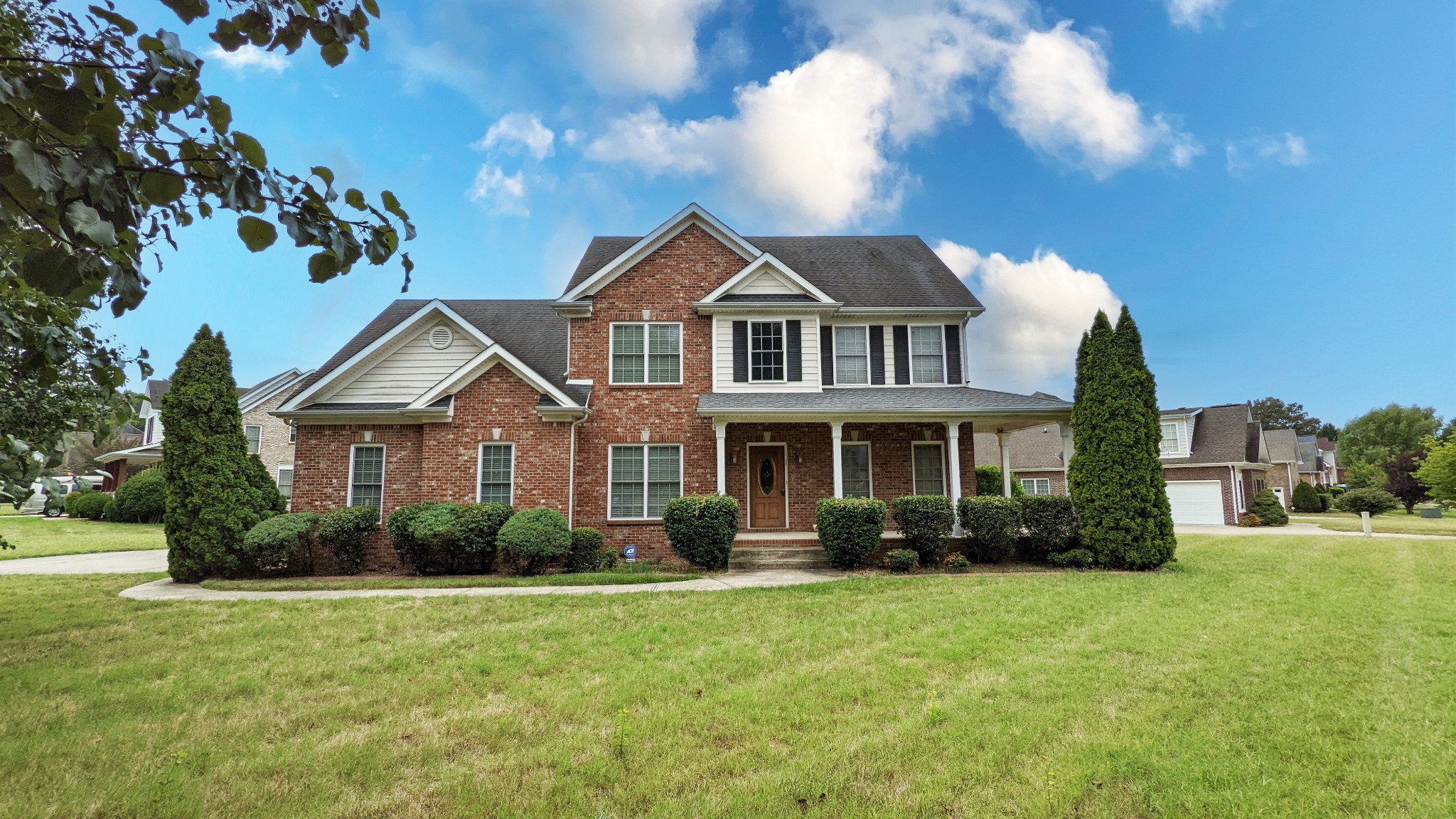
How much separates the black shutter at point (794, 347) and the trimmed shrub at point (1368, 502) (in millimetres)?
34375

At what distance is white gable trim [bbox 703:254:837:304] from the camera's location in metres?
15.7

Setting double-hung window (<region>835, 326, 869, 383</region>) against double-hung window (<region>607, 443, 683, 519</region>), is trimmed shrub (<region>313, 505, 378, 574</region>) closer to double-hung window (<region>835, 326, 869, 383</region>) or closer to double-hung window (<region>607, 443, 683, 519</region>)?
double-hung window (<region>607, 443, 683, 519</region>)

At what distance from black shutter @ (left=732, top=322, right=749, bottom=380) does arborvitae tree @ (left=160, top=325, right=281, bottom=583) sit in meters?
10.3

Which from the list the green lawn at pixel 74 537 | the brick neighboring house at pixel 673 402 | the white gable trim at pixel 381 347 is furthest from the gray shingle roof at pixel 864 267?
the green lawn at pixel 74 537

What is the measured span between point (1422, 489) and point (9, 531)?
2849 inches

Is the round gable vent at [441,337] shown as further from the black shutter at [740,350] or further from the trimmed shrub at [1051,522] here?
the trimmed shrub at [1051,522]

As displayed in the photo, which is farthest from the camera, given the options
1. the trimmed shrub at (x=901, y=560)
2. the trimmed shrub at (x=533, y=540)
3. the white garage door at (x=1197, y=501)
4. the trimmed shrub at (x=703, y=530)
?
the white garage door at (x=1197, y=501)

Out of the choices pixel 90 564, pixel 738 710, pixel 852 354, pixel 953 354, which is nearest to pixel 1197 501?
pixel 953 354

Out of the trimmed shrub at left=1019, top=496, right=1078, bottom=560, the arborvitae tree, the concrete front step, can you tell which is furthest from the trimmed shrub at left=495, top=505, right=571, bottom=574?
the trimmed shrub at left=1019, top=496, right=1078, bottom=560

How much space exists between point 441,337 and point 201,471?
17.6 ft

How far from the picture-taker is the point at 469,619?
8719 millimetres

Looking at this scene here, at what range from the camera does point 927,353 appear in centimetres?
1669

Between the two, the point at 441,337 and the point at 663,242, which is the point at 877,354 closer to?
the point at 663,242

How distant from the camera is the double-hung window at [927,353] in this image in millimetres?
16578
